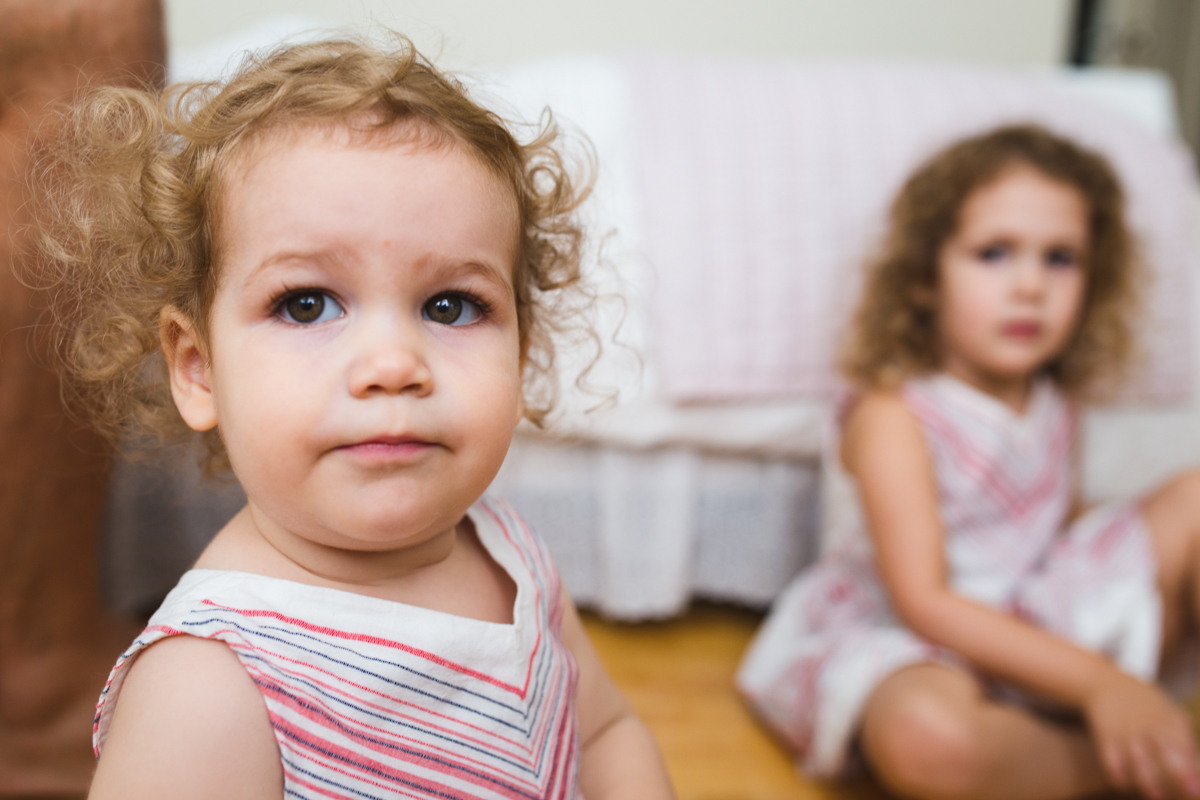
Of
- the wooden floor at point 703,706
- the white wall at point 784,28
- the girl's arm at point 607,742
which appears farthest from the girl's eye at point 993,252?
the white wall at point 784,28

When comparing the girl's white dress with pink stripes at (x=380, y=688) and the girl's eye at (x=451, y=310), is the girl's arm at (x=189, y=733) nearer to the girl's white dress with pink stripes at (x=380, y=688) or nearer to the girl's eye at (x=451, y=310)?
the girl's white dress with pink stripes at (x=380, y=688)

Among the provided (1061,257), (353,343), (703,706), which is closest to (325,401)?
(353,343)

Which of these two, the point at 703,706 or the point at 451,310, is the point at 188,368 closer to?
the point at 451,310

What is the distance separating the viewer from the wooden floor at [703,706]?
1000mm

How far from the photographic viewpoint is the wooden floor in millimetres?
1000

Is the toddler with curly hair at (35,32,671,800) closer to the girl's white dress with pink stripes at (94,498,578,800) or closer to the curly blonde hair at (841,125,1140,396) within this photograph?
the girl's white dress with pink stripes at (94,498,578,800)

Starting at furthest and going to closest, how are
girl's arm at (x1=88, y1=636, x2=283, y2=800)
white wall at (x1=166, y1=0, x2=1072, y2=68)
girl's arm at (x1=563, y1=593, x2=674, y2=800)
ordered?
1. white wall at (x1=166, y1=0, x2=1072, y2=68)
2. girl's arm at (x1=563, y1=593, x2=674, y2=800)
3. girl's arm at (x1=88, y1=636, x2=283, y2=800)

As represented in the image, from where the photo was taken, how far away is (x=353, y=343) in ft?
1.40

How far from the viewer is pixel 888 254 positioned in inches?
47.2

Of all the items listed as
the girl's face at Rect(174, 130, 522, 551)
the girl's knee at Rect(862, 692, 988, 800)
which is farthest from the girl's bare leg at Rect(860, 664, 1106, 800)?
the girl's face at Rect(174, 130, 522, 551)

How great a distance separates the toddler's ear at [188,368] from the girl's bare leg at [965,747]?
730 millimetres

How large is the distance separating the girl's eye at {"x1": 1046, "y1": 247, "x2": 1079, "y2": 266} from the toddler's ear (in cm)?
99

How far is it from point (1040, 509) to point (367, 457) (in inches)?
38.5

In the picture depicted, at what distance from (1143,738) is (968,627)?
18cm
